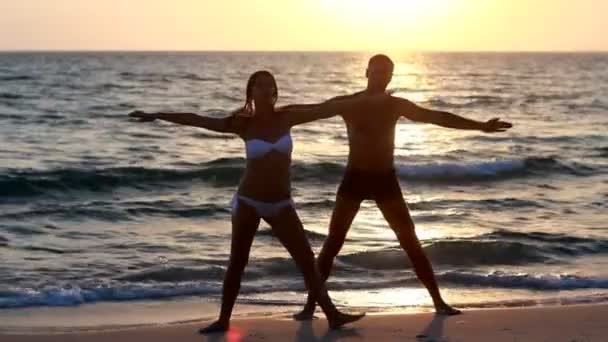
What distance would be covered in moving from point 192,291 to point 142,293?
436 mm

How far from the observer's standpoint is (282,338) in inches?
290

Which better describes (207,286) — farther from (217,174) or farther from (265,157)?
(217,174)

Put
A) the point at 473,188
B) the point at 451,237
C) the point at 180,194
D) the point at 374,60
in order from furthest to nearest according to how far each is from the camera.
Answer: the point at 473,188 < the point at 180,194 < the point at 451,237 < the point at 374,60

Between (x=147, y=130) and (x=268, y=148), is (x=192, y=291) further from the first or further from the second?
(x=147, y=130)

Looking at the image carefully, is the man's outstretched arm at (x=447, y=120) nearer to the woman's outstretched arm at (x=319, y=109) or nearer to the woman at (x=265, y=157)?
the woman's outstretched arm at (x=319, y=109)

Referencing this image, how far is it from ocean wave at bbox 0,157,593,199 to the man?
34.1 ft

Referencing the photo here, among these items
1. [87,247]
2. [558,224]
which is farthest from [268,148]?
[558,224]

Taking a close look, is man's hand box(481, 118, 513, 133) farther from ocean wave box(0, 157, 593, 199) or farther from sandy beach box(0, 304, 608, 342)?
ocean wave box(0, 157, 593, 199)

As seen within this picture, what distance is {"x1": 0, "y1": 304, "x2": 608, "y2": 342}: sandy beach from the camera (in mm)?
7359

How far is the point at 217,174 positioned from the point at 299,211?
4648 mm

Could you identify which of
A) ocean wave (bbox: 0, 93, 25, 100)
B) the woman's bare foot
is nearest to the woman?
the woman's bare foot

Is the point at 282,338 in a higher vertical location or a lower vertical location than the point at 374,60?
lower

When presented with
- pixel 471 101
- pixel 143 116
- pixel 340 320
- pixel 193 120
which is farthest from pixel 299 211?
pixel 471 101

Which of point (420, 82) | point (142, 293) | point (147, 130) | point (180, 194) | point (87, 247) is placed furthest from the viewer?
point (420, 82)
